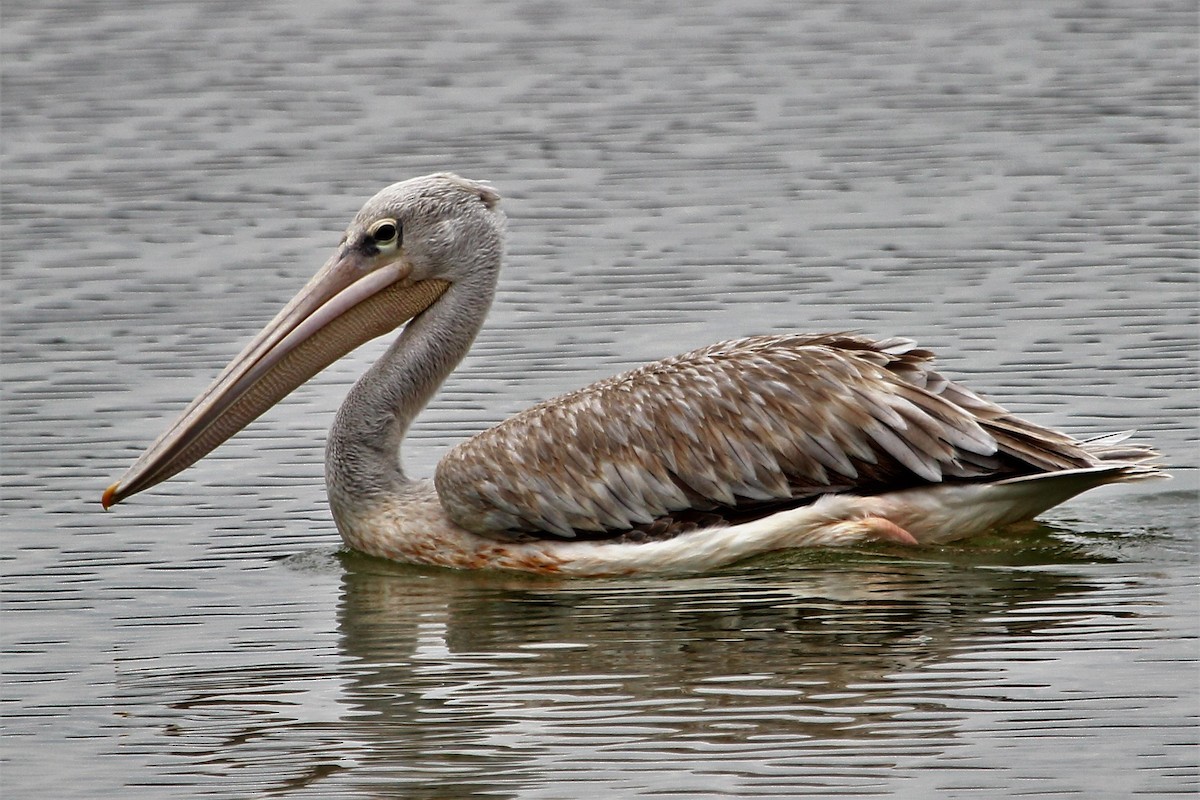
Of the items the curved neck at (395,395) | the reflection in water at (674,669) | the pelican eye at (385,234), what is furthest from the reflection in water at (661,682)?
the pelican eye at (385,234)

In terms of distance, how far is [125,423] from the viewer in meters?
7.67

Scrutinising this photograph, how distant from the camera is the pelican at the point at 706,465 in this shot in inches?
242

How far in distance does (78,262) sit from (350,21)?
4.28 meters

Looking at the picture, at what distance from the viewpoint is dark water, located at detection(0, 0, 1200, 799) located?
16.5 feet

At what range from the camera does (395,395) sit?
22.1 ft

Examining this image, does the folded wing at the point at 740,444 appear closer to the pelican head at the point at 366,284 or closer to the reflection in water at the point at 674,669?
the reflection in water at the point at 674,669

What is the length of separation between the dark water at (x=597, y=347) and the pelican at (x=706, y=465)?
0.40ft

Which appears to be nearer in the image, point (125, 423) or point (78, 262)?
point (125, 423)

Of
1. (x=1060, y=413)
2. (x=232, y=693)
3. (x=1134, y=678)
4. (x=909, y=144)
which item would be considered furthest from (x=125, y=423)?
(x=909, y=144)

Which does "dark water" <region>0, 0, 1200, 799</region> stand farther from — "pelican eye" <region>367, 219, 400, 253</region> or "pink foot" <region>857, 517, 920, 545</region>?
"pelican eye" <region>367, 219, 400, 253</region>

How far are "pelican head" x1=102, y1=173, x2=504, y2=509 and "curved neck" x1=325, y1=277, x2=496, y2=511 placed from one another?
0.08 metres

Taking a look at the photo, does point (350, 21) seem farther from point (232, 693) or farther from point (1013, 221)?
point (232, 693)

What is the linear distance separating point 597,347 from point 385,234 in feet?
5.32

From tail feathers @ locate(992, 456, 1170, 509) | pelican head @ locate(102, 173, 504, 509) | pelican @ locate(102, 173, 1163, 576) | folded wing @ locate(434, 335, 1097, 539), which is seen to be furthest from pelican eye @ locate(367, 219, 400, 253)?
tail feathers @ locate(992, 456, 1170, 509)
